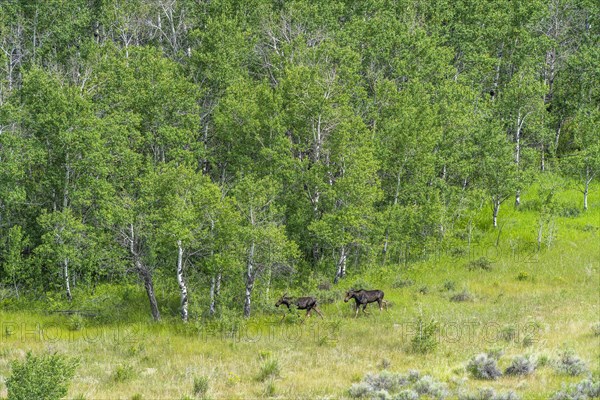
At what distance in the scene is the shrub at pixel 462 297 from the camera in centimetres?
3006

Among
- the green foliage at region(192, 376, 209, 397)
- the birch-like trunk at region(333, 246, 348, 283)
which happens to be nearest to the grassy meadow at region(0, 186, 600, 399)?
the green foliage at region(192, 376, 209, 397)

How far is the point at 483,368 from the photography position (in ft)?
59.5

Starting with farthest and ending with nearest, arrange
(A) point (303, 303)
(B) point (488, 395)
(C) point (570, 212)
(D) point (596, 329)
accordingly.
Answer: (C) point (570, 212), (A) point (303, 303), (D) point (596, 329), (B) point (488, 395)

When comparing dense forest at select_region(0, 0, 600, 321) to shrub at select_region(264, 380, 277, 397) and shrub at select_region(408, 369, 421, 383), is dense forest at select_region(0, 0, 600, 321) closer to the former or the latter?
shrub at select_region(264, 380, 277, 397)

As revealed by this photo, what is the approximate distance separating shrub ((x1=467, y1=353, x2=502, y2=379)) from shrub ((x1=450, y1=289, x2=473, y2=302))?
1177 cm

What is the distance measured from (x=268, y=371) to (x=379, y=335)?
20.7 feet

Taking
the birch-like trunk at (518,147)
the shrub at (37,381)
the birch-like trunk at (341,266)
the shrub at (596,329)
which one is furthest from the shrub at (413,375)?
the birch-like trunk at (518,147)

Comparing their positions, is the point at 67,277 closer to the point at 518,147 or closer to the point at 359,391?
the point at 359,391

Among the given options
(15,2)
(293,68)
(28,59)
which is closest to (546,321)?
(293,68)

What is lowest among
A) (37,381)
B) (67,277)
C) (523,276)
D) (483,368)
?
(37,381)

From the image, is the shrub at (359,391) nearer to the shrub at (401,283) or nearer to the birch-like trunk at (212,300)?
the birch-like trunk at (212,300)

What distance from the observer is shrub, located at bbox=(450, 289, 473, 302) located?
3006 cm

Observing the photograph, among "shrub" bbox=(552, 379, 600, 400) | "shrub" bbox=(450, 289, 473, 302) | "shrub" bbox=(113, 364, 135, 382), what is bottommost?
"shrub" bbox=(113, 364, 135, 382)

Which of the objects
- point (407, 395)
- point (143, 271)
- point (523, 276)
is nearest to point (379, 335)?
point (407, 395)
